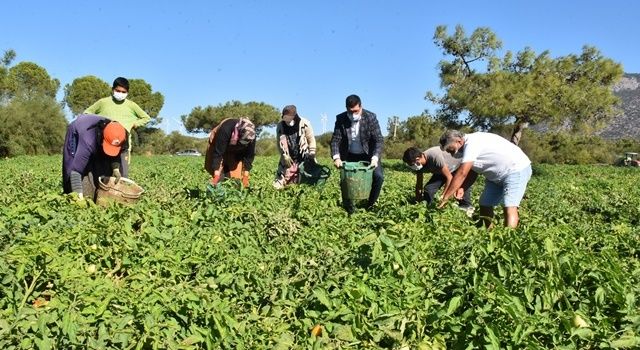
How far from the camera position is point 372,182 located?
6.71 meters

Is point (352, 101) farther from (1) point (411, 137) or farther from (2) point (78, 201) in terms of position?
(1) point (411, 137)

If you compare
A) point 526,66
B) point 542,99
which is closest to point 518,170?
point 542,99

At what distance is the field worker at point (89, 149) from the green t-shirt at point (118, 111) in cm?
93

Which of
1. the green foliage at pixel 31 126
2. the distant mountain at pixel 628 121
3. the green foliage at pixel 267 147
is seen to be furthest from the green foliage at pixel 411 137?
the distant mountain at pixel 628 121

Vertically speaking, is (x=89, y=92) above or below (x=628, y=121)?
below

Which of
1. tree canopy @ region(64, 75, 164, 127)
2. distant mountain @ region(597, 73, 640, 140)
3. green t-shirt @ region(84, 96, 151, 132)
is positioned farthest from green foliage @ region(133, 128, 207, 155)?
distant mountain @ region(597, 73, 640, 140)

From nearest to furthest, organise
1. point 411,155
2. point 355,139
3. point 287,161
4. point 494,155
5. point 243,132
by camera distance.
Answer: point 494,155
point 243,132
point 355,139
point 411,155
point 287,161

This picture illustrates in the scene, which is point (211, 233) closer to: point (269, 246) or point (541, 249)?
point (269, 246)

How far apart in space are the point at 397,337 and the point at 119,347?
1225 mm

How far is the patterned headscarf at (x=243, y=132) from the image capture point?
6469 mm

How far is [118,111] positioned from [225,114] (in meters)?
56.7

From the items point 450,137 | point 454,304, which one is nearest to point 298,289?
point 454,304

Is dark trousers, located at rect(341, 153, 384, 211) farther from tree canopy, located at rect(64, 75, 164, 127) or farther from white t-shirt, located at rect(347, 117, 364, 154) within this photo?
tree canopy, located at rect(64, 75, 164, 127)

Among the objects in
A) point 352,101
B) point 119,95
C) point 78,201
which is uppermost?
point 352,101
